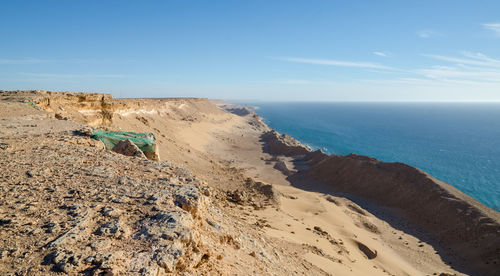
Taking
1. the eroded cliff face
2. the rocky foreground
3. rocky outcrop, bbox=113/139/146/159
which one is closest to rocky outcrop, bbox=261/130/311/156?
the eroded cliff face

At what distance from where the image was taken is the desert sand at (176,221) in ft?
12.3

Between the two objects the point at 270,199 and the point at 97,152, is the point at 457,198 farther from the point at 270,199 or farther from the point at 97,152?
the point at 97,152

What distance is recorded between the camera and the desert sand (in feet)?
12.3

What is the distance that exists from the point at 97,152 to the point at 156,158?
352cm

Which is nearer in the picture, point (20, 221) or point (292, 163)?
point (20, 221)

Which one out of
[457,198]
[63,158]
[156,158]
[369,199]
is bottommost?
[369,199]

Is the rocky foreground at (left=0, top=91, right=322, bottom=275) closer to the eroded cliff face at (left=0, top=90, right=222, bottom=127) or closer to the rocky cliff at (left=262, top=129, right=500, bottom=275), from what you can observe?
the eroded cliff face at (left=0, top=90, right=222, bottom=127)

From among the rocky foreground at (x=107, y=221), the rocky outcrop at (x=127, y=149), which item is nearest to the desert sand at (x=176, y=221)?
the rocky foreground at (x=107, y=221)

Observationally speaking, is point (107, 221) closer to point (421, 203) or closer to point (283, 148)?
point (421, 203)

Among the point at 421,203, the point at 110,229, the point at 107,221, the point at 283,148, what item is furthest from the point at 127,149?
the point at 283,148

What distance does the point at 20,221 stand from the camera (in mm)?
3979

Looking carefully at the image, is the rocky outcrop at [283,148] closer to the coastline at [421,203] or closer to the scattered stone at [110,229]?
the coastline at [421,203]

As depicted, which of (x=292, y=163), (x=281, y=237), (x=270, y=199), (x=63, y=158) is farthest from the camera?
(x=292, y=163)

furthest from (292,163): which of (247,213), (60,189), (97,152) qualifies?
(60,189)
